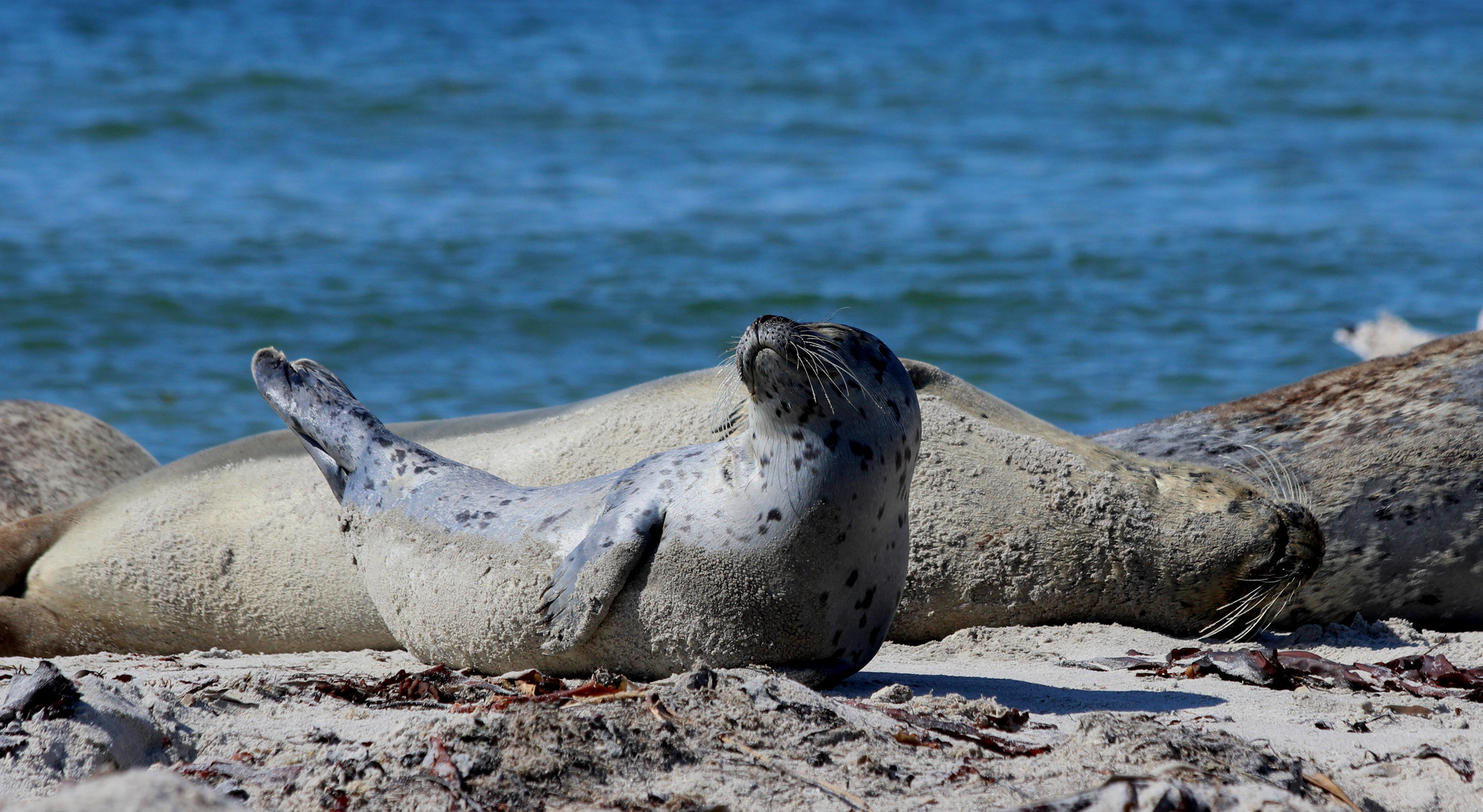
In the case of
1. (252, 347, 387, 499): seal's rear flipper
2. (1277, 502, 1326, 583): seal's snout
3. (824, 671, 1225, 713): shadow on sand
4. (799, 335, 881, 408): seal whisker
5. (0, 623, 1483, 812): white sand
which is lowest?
(824, 671, 1225, 713): shadow on sand

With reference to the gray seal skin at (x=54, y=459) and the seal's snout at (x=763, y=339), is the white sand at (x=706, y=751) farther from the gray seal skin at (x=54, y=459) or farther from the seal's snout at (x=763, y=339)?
the gray seal skin at (x=54, y=459)

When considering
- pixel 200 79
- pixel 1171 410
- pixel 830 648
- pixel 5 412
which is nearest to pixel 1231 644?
pixel 830 648

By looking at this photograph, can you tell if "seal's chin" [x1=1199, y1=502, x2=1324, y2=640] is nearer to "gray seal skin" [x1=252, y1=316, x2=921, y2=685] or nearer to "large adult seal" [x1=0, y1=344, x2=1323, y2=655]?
"large adult seal" [x1=0, y1=344, x2=1323, y2=655]

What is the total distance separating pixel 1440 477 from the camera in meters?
4.54

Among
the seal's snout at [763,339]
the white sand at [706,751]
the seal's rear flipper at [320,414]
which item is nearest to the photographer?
the white sand at [706,751]

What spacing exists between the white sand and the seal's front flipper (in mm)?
311

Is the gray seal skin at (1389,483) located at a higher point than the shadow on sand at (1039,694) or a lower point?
higher

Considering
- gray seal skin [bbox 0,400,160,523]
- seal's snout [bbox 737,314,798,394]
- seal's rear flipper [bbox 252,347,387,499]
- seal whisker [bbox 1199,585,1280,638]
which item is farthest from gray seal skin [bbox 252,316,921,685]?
gray seal skin [bbox 0,400,160,523]

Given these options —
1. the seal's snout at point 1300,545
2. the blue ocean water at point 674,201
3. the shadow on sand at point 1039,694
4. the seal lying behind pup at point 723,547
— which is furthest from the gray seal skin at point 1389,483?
the blue ocean water at point 674,201

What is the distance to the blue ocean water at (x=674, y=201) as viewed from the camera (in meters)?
10.2

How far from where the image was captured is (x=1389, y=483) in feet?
14.9

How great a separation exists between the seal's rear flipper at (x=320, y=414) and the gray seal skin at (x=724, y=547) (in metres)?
0.35

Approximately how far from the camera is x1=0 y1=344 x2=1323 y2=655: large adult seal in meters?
4.13

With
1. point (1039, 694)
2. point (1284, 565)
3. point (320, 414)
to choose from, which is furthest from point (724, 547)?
point (1284, 565)
